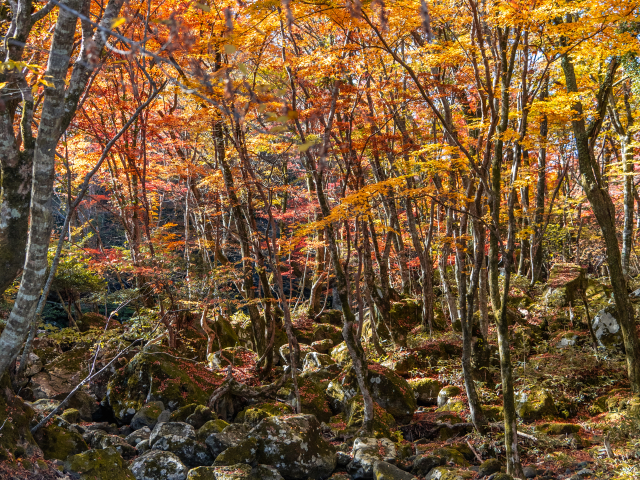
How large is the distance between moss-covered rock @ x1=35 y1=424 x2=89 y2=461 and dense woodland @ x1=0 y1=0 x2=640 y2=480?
0.03 meters

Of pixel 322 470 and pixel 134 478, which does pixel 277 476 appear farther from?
pixel 134 478

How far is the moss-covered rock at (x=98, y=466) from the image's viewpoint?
4214 millimetres

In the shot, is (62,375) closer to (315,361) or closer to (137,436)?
(137,436)

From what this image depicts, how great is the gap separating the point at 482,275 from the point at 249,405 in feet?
20.6

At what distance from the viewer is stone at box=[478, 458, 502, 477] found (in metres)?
5.40

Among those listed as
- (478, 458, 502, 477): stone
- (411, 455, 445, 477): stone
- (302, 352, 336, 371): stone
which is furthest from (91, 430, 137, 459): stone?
(302, 352, 336, 371): stone

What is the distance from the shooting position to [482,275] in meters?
10.4

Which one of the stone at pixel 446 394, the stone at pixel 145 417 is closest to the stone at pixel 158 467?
the stone at pixel 145 417

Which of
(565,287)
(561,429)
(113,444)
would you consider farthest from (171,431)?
(565,287)

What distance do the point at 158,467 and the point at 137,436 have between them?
4.54 feet

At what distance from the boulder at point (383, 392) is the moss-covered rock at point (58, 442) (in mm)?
4378

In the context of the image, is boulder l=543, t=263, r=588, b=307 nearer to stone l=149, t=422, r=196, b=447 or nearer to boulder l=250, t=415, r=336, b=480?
boulder l=250, t=415, r=336, b=480

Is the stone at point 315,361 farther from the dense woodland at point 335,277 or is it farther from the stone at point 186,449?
the stone at point 186,449

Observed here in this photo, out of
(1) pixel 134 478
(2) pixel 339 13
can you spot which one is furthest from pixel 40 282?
(2) pixel 339 13
